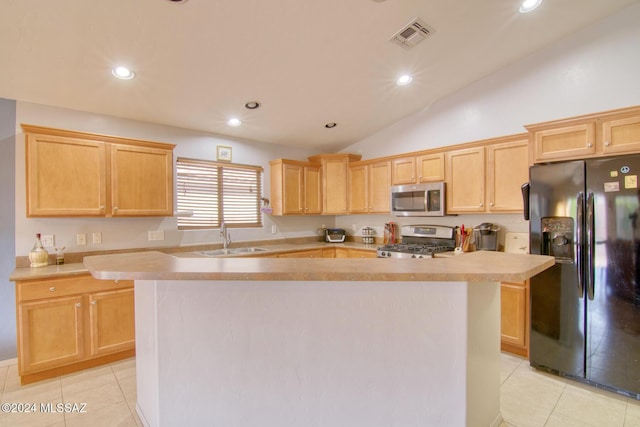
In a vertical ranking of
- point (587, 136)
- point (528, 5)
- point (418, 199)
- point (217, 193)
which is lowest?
point (418, 199)

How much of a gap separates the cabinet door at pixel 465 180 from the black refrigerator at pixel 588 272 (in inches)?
27.7

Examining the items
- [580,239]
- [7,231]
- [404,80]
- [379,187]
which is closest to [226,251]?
[7,231]

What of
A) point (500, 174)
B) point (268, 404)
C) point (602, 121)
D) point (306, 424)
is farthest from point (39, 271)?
point (602, 121)

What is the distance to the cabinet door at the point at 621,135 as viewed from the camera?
7.42 feet

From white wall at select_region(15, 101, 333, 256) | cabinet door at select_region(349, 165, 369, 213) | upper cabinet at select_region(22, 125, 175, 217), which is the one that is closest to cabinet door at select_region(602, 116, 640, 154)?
cabinet door at select_region(349, 165, 369, 213)

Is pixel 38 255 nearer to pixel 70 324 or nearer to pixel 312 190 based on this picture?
pixel 70 324

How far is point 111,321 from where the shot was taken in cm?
282

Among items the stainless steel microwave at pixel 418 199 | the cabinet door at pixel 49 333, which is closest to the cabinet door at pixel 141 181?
the cabinet door at pixel 49 333

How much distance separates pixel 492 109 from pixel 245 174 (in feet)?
10.8

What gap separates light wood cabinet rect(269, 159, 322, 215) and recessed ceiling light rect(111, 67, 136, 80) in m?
2.12

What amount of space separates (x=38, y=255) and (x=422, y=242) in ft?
13.8

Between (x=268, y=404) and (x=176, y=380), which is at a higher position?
(x=176, y=380)

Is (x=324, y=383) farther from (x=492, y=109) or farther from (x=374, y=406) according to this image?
(x=492, y=109)

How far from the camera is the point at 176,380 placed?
1599 millimetres
